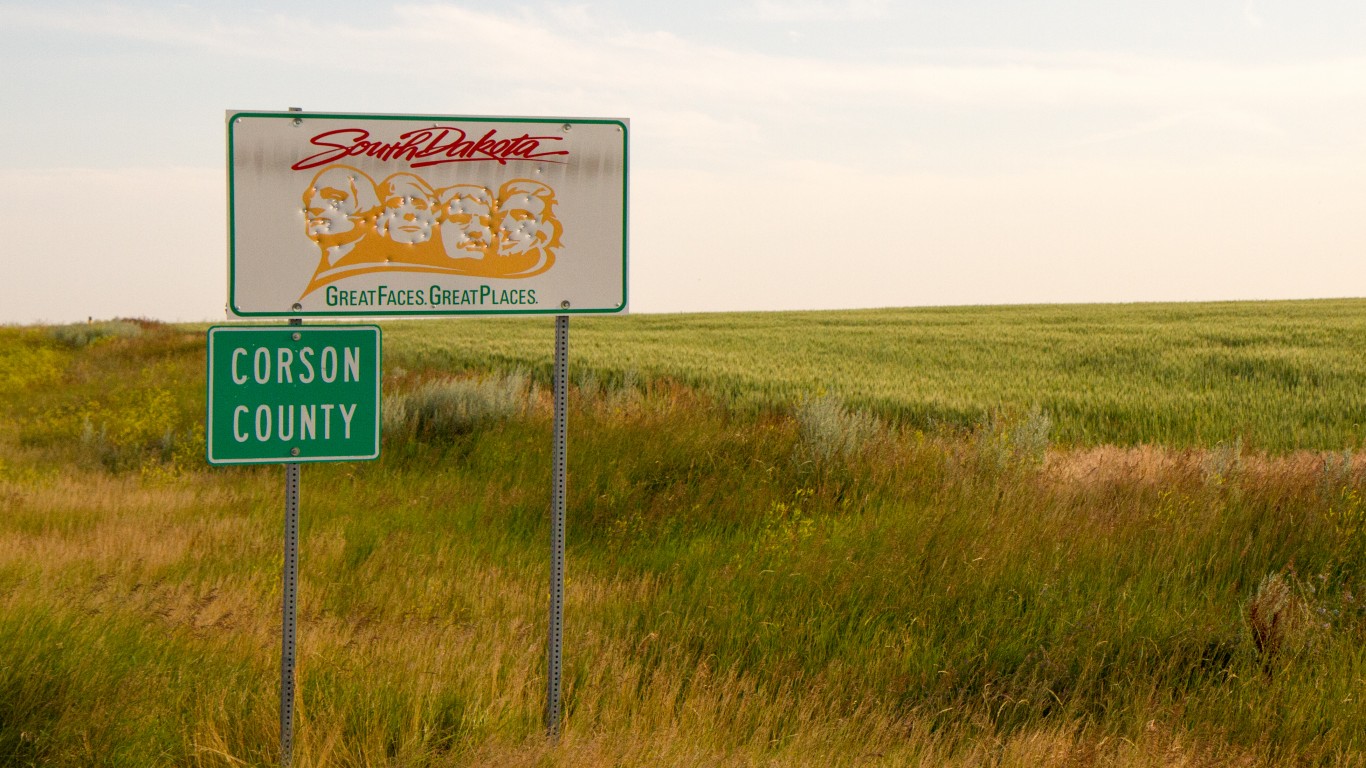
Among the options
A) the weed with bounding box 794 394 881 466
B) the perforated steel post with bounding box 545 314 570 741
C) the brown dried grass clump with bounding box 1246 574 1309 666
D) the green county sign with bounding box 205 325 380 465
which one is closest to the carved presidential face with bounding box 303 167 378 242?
the green county sign with bounding box 205 325 380 465

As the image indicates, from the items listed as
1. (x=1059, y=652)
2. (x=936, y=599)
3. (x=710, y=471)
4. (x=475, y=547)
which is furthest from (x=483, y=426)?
(x=1059, y=652)

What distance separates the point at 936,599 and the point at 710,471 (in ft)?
11.9

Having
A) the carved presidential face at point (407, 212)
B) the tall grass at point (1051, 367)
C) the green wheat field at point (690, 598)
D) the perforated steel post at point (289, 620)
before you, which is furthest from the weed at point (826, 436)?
the perforated steel post at point (289, 620)

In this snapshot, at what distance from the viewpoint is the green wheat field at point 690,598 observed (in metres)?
4.31

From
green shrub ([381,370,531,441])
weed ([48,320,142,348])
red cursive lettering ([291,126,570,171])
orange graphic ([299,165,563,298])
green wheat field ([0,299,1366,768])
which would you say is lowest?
green wheat field ([0,299,1366,768])

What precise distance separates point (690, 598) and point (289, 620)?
103 inches

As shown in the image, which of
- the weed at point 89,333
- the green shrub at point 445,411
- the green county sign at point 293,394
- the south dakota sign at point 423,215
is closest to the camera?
the green county sign at point 293,394

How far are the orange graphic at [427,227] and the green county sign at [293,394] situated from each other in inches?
19.7

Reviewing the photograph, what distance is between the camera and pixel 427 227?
484 centimetres

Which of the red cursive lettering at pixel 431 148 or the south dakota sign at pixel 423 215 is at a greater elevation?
Result: the red cursive lettering at pixel 431 148

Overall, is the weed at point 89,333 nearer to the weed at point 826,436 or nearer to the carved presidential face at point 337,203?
the weed at point 826,436

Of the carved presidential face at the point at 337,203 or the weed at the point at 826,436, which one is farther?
the weed at the point at 826,436

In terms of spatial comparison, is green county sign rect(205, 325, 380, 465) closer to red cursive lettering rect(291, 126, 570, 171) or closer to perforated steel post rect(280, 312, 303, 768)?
perforated steel post rect(280, 312, 303, 768)

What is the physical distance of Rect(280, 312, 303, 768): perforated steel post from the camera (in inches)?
158
